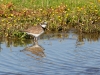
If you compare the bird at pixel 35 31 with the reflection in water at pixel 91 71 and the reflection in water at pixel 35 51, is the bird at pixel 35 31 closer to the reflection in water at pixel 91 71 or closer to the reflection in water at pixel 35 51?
the reflection in water at pixel 35 51

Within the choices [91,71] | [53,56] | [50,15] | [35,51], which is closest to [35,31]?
[35,51]

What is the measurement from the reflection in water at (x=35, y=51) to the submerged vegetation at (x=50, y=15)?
1.01 meters

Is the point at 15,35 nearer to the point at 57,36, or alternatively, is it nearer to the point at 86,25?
the point at 57,36

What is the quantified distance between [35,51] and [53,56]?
3.14 feet

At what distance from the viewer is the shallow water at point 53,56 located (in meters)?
9.73

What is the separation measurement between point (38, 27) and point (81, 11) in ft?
9.87

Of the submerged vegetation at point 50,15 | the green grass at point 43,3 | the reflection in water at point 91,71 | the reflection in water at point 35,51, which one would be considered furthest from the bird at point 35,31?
the reflection in water at point 91,71

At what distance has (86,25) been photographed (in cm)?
1486

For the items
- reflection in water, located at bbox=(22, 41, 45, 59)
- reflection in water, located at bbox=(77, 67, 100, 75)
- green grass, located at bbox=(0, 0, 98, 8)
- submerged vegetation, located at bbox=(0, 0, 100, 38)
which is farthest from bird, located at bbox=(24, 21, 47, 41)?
reflection in water, located at bbox=(77, 67, 100, 75)

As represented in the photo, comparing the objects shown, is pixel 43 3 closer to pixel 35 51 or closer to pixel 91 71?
pixel 35 51

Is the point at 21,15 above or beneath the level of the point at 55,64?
above

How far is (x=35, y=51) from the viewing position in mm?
11977

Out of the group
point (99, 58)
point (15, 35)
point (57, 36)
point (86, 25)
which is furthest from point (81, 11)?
point (99, 58)

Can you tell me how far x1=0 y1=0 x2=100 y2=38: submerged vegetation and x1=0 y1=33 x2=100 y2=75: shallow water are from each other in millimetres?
514
